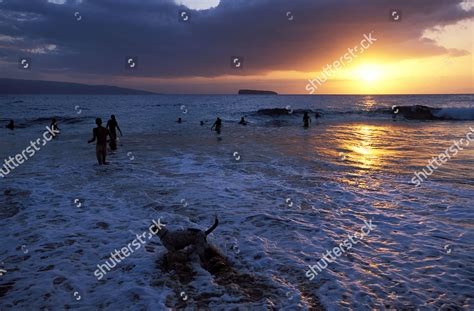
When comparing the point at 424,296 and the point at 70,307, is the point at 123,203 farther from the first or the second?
the point at 424,296

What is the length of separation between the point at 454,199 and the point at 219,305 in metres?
8.22

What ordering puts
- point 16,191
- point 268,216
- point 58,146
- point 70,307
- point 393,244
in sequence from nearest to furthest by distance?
point 70,307 → point 393,244 → point 268,216 → point 16,191 → point 58,146

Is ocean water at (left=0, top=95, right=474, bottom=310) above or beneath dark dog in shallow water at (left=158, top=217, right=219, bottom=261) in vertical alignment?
beneath

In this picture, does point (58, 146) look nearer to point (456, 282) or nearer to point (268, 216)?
point (268, 216)

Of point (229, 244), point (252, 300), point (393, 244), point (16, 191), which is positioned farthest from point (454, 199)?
point (16, 191)

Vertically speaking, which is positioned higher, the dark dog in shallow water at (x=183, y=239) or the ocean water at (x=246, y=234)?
the dark dog in shallow water at (x=183, y=239)

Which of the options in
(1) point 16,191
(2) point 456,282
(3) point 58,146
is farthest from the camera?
(3) point 58,146

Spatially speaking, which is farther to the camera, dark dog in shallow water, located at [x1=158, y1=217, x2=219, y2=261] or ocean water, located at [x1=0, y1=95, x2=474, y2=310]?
dark dog in shallow water, located at [x1=158, y1=217, x2=219, y2=261]

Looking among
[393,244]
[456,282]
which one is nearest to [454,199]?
[393,244]

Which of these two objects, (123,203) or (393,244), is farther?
(123,203)

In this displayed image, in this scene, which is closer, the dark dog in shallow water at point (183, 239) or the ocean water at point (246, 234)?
the ocean water at point (246, 234)

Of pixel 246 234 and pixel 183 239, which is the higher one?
pixel 183 239

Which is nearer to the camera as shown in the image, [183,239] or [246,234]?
[183,239]

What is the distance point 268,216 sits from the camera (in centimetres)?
855
